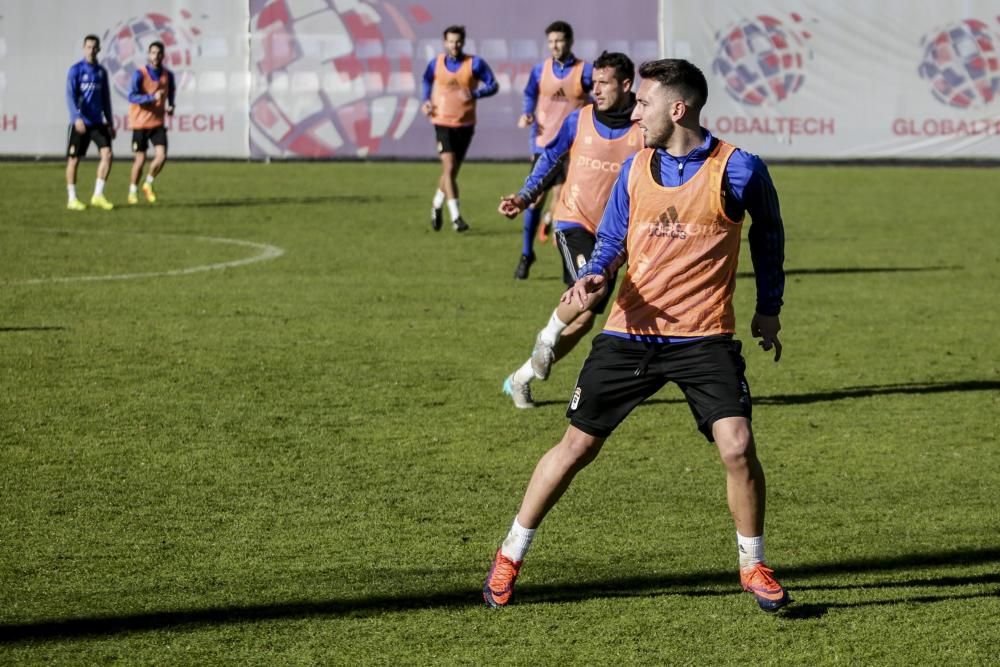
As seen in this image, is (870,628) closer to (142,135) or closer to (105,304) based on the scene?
(105,304)

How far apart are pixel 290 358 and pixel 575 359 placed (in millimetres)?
2059

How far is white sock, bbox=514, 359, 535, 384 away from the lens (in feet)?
31.9

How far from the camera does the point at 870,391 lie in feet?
34.9

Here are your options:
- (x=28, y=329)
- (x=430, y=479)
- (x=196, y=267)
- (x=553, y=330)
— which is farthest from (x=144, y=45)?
(x=430, y=479)

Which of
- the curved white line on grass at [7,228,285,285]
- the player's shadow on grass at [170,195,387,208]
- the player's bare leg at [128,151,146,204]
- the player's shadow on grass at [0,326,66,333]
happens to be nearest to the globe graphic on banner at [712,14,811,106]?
the player's shadow on grass at [170,195,387,208]

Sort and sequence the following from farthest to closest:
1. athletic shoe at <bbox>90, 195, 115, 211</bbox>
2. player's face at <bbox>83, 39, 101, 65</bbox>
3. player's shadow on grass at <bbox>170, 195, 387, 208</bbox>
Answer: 1. player's shadow on grass at <bbox>170, 195, 387, 208</bbox>
2. athletic shoe at <bbox>90, 195, 115, 211</bbox>
3. player's face at <bbox>83, 39, 101, 65</bbox>

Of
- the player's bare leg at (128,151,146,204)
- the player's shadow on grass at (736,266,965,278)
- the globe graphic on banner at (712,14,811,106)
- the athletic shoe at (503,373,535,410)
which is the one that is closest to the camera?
the athletic shoe at (503,373,535,410)

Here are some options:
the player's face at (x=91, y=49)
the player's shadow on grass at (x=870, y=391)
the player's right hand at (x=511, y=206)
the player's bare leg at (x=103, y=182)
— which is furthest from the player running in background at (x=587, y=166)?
the player's bare leg at (x=103, y=182)

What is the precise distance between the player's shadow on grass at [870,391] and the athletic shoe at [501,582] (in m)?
4.19

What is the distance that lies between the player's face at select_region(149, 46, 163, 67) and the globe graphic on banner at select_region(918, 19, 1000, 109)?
17.8 m

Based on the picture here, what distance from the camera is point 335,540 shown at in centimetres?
688

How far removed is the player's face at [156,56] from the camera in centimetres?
2427

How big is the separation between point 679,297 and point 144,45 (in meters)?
30.6

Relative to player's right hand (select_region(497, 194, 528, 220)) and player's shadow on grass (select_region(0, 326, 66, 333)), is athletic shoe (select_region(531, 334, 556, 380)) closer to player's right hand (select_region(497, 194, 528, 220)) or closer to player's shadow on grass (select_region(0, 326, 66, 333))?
player's right hand (select_region(497, 194, 528, 220))
